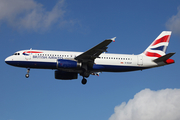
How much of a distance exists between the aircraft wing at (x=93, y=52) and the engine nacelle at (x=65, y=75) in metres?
5.84

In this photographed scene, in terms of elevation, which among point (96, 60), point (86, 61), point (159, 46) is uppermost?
point (159, 46)

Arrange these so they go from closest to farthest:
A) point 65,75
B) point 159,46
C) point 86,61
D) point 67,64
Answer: point 67,64
point 86,61
point 65,75
point 159,46

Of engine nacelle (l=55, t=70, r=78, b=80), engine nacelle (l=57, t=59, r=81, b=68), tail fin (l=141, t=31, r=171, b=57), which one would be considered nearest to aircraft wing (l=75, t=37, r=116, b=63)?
engine nacelle (l=57, t=59, r=81, b=68)

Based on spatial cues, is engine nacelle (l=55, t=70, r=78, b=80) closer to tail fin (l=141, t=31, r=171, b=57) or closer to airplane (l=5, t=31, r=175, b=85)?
airplane (l=5, t=31, r=175, b=85)

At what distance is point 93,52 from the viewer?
40156 millimetres

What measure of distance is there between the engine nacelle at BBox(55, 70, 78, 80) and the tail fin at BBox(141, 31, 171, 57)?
39.8 ft

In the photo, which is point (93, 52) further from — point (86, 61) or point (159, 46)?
point (159, 46)

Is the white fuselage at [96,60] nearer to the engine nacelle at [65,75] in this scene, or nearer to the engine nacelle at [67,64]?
the engine nacelle at [67,64]

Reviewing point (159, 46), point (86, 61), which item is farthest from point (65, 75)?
point (159, 46)

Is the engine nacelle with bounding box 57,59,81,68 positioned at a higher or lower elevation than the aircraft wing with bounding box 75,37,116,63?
lower

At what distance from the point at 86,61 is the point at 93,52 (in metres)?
2.19

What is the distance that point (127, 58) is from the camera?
145 feet

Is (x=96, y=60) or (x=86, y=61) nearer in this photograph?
(x=86, y=61)

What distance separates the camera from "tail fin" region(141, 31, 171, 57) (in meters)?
46.4
